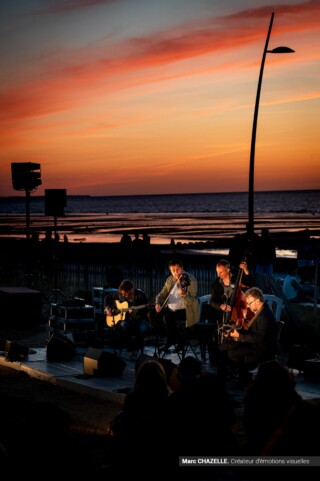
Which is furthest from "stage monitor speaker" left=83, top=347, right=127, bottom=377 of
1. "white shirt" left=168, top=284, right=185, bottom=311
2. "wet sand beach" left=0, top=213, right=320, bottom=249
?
"wet sand beach" left=0, top=213, right=320, bottom=249

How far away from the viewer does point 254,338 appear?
33.1 feet

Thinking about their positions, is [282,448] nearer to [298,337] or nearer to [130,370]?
[130,370]

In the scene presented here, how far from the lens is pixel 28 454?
4.55 meters

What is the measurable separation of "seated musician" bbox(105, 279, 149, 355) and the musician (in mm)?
218

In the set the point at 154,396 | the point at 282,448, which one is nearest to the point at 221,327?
the point at 154,396

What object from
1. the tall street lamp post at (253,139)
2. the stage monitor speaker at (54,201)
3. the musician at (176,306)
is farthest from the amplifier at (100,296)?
the tall street lamp post at (253,139)

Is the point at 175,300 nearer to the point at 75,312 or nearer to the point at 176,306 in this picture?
the point at 176,306

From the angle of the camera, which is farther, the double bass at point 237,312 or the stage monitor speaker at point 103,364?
the stage monitor speaker at point 103,364

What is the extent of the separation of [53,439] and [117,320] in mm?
8381

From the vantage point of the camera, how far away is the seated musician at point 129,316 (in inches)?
495

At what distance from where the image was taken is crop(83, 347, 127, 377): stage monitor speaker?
1120cm

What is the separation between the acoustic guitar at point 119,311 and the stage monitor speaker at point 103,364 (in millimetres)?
1432

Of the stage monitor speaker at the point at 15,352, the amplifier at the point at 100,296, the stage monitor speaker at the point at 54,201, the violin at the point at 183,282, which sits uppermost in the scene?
the stage monitor speaker at the point at 54,201

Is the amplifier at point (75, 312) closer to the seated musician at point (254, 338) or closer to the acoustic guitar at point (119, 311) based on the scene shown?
the acoustic guitar at point (119, 311)
